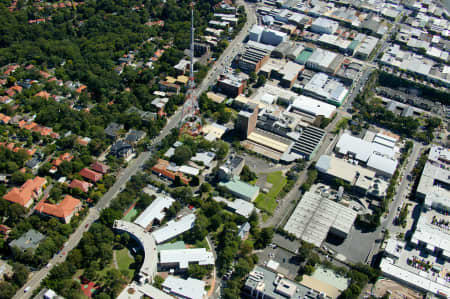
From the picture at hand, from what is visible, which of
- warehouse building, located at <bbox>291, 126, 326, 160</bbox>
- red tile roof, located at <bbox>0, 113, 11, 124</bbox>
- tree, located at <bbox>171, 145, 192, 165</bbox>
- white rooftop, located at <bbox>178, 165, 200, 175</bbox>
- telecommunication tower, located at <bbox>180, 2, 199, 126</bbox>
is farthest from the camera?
telecommunication tower, located at <bbox>180, 2, 199, 126</bbox>

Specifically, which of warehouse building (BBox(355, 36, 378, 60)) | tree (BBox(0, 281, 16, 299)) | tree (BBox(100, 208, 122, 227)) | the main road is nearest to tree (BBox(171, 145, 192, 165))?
the main road

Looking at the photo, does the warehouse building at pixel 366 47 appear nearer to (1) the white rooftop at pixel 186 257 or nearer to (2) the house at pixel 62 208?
(1) the white rooftop at pixel 186 257

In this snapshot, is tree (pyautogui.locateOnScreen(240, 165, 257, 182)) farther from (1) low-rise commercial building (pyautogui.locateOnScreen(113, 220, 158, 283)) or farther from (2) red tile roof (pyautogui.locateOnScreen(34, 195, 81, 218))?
(2) red tile roof (pyautogui.locateOnScreen(34, 195, 81, 218))

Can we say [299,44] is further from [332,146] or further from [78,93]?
[78,93]

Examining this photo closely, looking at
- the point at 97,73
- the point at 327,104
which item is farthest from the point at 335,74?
the point at 97,73

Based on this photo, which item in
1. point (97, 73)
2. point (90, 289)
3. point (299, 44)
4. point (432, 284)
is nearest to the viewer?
point (90, 289)

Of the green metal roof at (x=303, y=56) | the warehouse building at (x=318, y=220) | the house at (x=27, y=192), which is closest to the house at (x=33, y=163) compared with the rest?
the house at (x=27, y=192)
